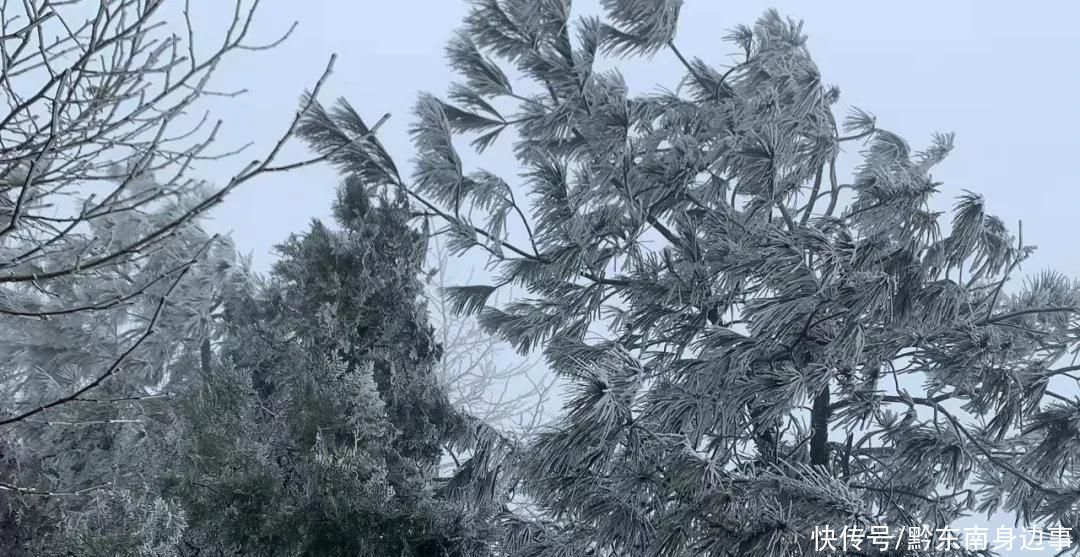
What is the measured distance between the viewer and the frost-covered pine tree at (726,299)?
6.18 metres

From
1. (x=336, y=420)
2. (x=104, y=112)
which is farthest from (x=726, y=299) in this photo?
(x=104, y=112)

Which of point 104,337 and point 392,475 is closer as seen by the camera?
point 392,475

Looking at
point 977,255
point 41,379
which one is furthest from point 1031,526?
point 41,379

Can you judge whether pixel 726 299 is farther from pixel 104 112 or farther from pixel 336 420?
pixel 104 112

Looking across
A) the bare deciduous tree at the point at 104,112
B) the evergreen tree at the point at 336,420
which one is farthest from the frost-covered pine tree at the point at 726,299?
the bare deciduous tree at the point at 104,112

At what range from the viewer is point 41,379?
13.8 meters

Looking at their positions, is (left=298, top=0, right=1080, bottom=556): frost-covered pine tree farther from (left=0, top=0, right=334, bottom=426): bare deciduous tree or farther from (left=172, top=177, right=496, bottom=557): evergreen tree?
(left=0, top=0, right=334, bottom=426): bare deciduous tree

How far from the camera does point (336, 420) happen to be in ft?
23.9

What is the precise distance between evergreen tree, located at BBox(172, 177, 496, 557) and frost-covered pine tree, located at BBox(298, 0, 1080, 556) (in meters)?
0.48

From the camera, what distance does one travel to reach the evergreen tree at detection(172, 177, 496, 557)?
708cm

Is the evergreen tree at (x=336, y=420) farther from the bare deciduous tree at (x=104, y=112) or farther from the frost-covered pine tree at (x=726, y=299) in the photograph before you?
the bare deciduous tree at (x=104, y=112)

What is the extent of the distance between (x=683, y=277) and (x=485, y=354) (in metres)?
9.83

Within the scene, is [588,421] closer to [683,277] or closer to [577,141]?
[683,277]

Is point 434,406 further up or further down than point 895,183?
further down
